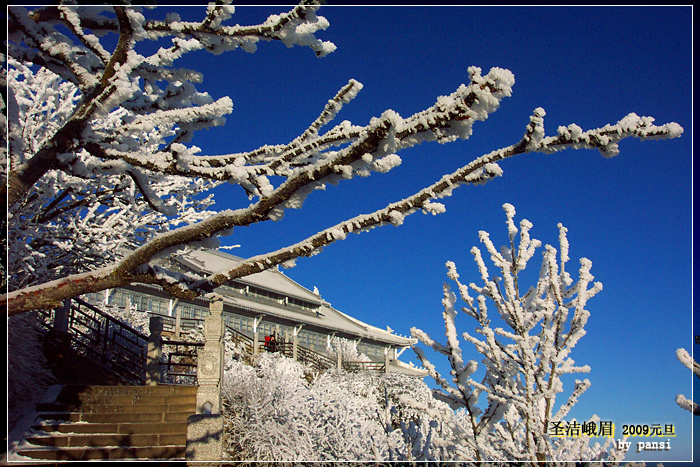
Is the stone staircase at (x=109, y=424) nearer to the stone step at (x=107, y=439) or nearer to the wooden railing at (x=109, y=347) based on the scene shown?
the stone step at (x=107, y=439)

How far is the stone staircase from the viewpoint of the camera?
817cm

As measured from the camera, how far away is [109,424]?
9.15 m

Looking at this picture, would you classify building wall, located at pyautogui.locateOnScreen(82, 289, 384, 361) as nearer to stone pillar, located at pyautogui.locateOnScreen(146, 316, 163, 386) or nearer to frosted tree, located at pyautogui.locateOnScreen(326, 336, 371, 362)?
frosted tree, located at pyautogui.locateOnScreen(326, 336, 371, 362)

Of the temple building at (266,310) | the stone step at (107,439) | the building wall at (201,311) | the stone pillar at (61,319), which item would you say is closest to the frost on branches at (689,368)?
the stone step at (107,439)

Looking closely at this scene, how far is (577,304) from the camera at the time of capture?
405 centimetres

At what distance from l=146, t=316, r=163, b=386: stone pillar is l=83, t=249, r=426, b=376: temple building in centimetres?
374

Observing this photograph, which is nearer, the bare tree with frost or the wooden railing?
the bare tree with frost

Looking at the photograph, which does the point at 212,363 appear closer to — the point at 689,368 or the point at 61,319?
the point at 61,319

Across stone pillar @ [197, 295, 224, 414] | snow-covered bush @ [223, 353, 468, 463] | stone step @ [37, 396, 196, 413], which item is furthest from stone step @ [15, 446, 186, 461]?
snow-covered bush @ [223, 353, 468, 463]

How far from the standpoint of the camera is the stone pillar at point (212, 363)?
9.36m

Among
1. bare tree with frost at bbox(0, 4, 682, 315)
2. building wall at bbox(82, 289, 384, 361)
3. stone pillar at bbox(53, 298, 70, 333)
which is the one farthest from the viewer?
building wall at bbox(82, 289, 384, 361)

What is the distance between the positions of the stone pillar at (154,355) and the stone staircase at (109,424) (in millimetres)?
1770

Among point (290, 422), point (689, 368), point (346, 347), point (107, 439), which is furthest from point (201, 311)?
point (689, 368)

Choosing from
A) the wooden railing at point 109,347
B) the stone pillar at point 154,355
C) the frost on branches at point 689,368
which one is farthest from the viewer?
the wooden railing at point 109,347
